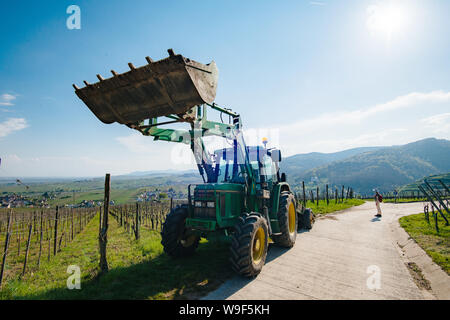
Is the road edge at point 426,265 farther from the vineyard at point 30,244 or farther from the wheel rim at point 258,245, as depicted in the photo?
the vineyard at point 30,244

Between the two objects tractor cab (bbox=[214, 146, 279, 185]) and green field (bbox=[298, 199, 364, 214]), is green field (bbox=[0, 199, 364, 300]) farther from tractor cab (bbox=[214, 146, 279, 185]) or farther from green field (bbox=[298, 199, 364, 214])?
green field (bbox=[298, 199, 364, 214])

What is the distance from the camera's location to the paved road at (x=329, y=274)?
4.37 m

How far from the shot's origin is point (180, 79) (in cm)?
396

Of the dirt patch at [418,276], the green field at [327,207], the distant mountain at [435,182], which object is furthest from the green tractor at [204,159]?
the green field at [327,207]

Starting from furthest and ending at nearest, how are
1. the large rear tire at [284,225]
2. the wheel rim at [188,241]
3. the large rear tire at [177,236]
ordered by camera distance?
the large rear tire at [284,225], the wheel rim at [188,241], the large rear tire at [177,236]

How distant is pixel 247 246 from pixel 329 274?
2.20m

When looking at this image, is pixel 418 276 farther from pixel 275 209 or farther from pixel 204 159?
pixel 204 159

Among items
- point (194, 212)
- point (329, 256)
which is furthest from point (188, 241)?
point (329, 256)

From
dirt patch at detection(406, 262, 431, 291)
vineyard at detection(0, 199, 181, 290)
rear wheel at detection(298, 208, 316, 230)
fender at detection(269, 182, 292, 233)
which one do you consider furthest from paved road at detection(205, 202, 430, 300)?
vineyard at detection(0, 199, 181, 290)

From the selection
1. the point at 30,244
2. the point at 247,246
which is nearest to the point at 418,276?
the point at 247,246

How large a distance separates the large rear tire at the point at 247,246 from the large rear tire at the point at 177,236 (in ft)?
6.19

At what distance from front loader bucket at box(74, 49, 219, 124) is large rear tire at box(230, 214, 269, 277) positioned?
9.61ft

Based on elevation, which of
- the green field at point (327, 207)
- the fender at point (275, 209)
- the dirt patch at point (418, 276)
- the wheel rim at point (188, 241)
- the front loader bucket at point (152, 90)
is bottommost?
the green field at point (327, 207)
